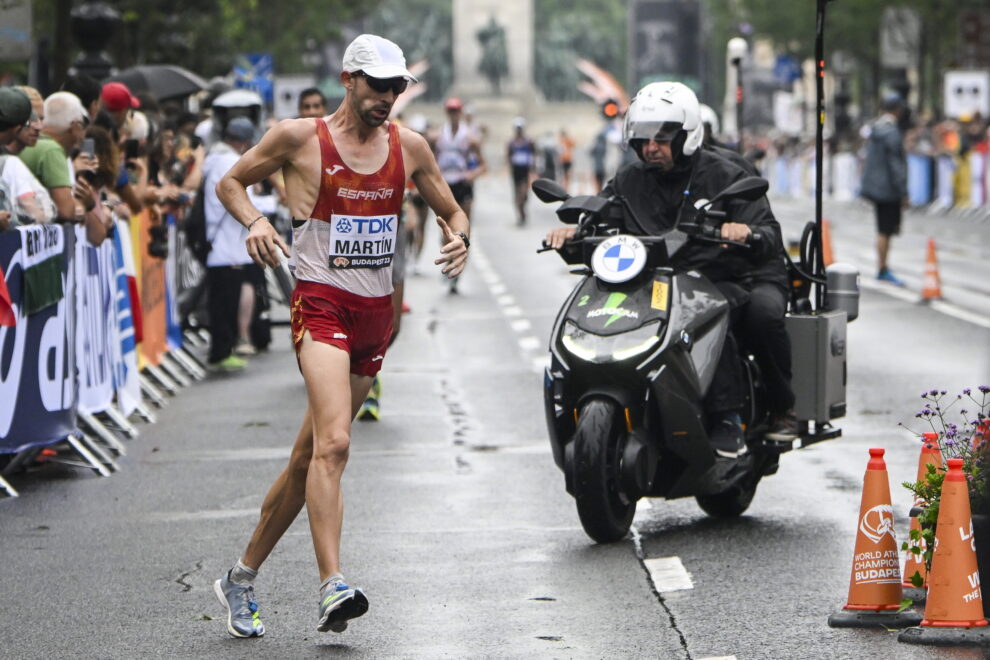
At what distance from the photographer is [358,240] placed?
272 inches

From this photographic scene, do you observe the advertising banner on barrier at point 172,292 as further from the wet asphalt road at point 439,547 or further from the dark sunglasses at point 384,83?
the dark sunglasses at point 384,83

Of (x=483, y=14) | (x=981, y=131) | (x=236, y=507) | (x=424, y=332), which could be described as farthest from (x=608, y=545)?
(x=483, y=14)

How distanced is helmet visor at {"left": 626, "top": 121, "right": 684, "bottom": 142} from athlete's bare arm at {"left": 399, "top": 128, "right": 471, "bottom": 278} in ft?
4.73

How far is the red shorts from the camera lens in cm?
685

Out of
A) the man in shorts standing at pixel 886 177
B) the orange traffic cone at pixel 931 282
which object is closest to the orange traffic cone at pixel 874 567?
the orange traffic cone at pixel 931 282

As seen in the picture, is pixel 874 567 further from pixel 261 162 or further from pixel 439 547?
pixel 261 162

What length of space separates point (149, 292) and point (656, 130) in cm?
653

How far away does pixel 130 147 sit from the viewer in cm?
1405

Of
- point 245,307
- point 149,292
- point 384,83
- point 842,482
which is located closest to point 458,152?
point 245,307

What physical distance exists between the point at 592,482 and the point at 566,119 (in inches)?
3592

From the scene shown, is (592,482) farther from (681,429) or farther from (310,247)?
(310,247)

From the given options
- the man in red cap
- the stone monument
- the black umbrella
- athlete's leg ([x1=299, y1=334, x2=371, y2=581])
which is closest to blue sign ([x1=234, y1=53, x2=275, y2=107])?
the black umbrella

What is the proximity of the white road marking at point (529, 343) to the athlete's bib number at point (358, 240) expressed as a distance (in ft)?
31.0

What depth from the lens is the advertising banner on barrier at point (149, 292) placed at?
13.9 meters
